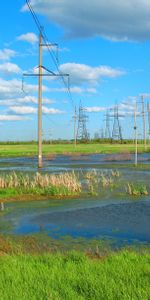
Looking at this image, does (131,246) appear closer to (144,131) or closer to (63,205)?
(63,205)

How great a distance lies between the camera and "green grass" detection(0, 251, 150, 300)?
24.9 feet

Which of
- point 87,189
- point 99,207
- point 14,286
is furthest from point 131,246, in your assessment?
point 87,189

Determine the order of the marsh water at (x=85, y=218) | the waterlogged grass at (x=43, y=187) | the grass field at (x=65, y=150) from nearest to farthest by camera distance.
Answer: the marsh water at (x=85, y=218) → the waterlogged grass at (x=43, y=187) → the grass field at (x=65, y=150)

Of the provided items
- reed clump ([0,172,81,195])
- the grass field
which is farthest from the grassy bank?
the grass field

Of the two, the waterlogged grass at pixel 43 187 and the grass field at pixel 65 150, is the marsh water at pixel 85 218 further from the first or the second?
the grass field at pixel 65 150

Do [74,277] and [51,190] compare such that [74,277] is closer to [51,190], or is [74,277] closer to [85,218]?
[85,218]

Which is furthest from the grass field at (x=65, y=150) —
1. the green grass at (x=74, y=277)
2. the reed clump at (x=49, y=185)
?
the green grass at (x=74, y=277)

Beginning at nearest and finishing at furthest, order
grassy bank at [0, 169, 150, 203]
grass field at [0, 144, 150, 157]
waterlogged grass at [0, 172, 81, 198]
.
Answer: grassy bank at [0, 169, 150, 203]
waterlogged grass at [0, 172, 81, 198]
grass field at [0, 144, 150, 157]

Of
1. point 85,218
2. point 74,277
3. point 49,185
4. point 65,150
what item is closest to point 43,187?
point 49,185

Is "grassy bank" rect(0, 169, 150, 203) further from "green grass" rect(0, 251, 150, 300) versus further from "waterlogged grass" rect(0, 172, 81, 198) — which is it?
"green grass" rect(0, 251, 150, 300)

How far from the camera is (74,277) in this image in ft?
28.3

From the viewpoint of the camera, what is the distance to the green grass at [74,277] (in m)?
7.60

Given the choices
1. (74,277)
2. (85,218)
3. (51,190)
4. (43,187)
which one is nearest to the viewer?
(74,277)

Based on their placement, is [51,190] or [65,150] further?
[65,150]
